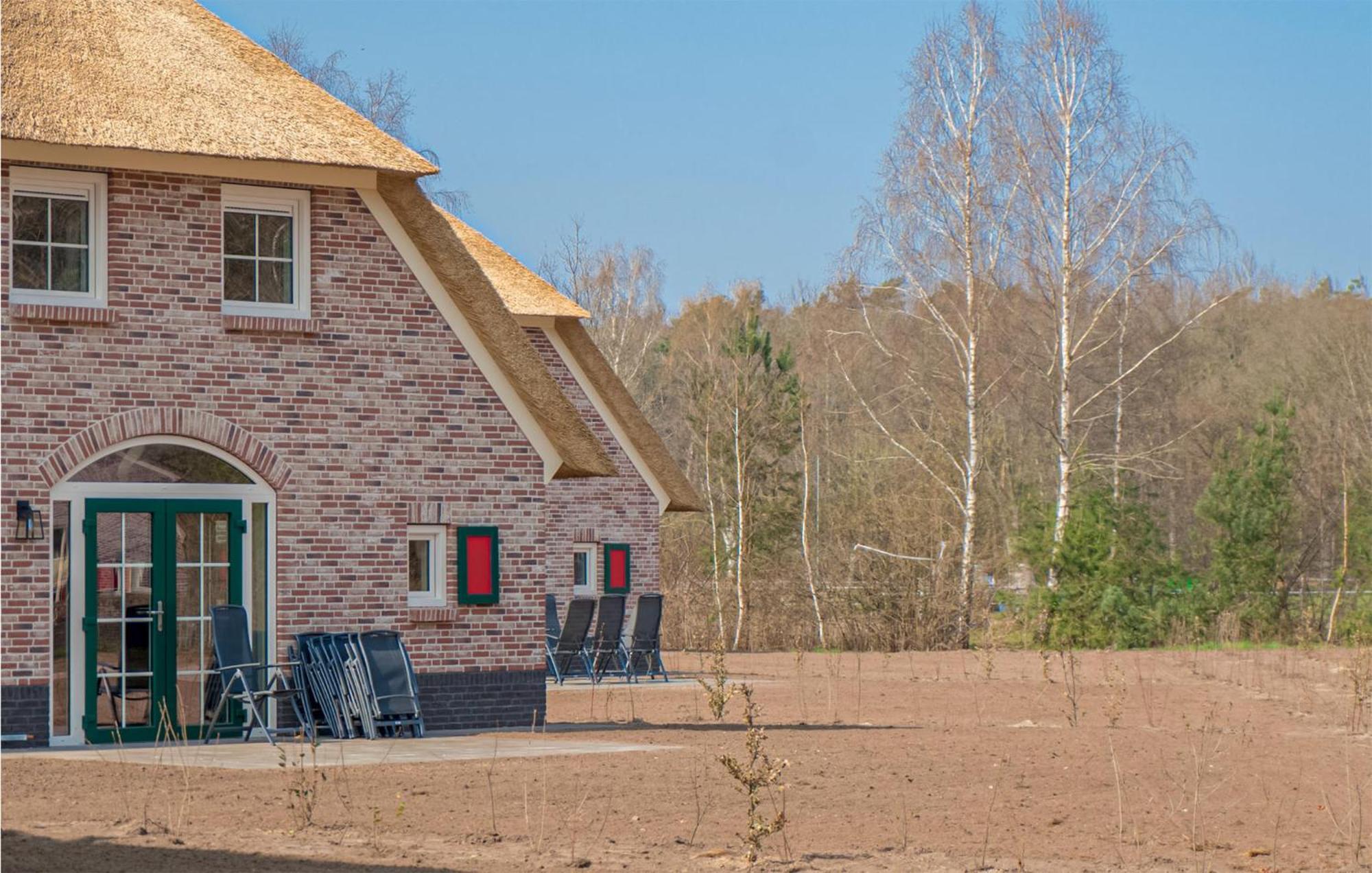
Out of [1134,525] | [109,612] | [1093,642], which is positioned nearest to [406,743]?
[109,612]

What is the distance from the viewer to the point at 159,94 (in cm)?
1490

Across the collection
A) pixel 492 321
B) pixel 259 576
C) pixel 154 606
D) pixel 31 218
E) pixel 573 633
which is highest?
pixel 31 218

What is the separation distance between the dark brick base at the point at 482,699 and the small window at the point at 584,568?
433 inches

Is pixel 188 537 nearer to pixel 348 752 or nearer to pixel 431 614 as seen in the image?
pixel 431 614

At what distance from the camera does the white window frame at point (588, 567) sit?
2733cm

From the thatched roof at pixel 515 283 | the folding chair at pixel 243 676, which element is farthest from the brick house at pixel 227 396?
the thatched roof at pixel 515 283

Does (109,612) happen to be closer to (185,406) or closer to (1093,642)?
(185,406)

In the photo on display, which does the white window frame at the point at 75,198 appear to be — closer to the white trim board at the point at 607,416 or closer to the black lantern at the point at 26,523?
the black lantern at the point at 26,523

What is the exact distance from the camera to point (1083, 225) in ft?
109

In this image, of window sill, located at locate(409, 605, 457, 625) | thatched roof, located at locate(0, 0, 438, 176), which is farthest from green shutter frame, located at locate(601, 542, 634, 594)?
thatched roof, located at locate(0, 0, 438, 176)

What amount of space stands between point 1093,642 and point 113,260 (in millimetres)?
20215

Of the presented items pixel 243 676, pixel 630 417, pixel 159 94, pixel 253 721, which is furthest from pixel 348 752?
pixel 630 417

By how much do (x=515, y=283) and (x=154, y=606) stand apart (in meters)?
13.0

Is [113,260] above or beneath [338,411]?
above
